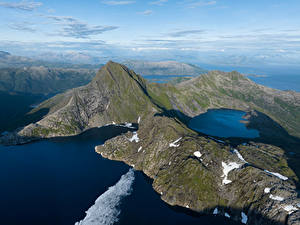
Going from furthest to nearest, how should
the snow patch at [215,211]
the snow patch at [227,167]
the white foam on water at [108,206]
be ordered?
the snow patch at [227,167], the snow patch at [215,211], the white foam on water at [108,206]

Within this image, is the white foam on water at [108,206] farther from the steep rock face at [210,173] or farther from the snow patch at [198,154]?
the snow patch at [198,154]

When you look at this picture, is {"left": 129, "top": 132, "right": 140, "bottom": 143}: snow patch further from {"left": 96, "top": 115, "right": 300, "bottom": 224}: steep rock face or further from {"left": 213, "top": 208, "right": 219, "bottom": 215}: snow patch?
{"left": 213, "top": 208, "right": 219, "bottom": 215}: snow patch

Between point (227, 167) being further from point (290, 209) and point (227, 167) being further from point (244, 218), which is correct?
point (290, 209)

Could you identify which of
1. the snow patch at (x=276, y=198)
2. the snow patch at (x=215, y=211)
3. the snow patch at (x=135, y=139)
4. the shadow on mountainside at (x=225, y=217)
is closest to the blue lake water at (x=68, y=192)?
the shadow on mountainside at (x=225, y=217)

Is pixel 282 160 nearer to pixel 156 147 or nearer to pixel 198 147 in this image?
pixel 198 147

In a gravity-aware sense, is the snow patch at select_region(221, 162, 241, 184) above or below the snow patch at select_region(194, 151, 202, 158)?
below

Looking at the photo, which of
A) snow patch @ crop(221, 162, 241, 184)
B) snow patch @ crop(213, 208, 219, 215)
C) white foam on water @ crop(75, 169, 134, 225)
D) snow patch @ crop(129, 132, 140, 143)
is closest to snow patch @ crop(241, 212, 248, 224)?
snow patch @ crop(213, 208, 219, 215)

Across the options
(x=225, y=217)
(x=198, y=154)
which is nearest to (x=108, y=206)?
(x=225, y=217)
